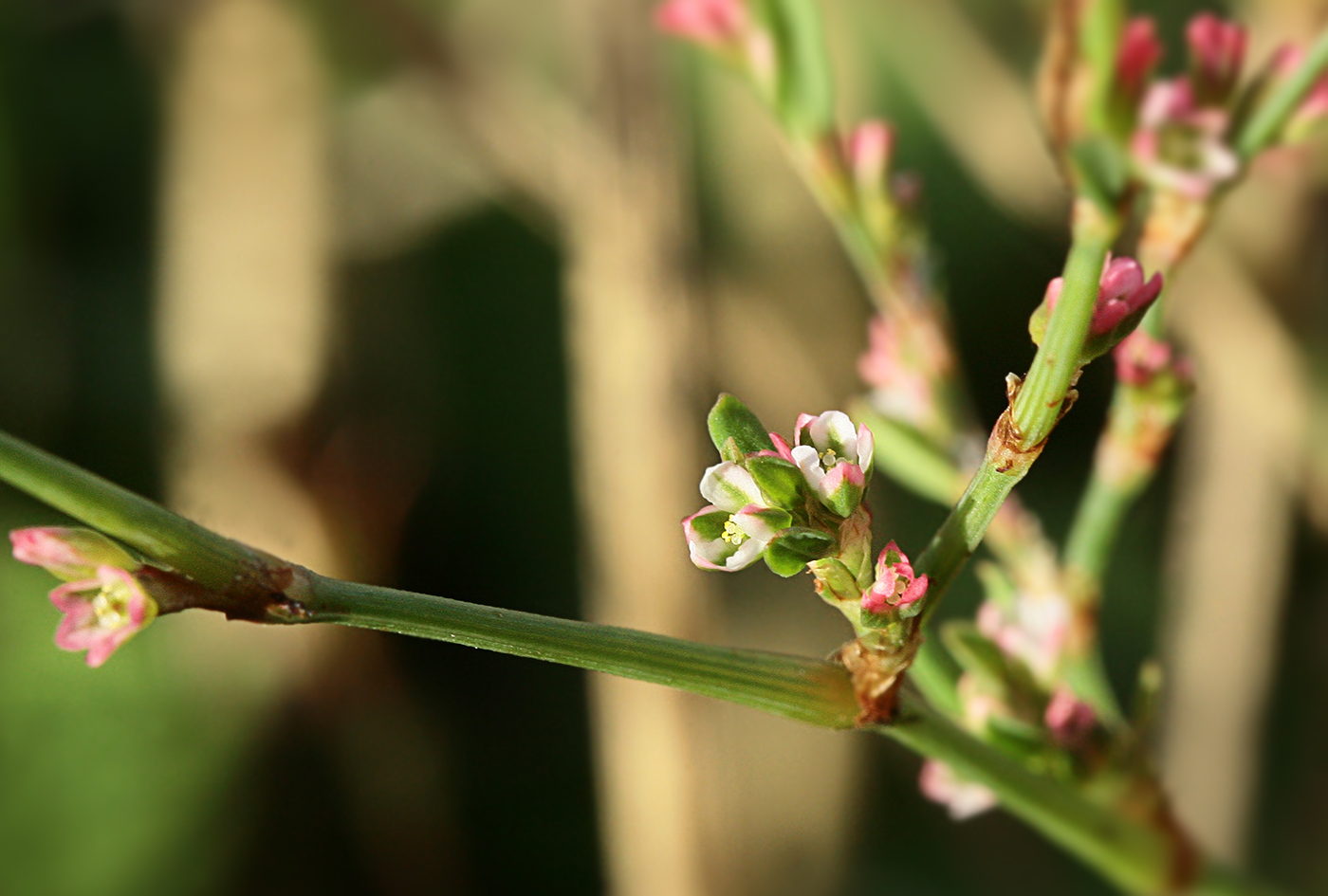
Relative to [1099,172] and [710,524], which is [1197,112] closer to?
[1099,172]

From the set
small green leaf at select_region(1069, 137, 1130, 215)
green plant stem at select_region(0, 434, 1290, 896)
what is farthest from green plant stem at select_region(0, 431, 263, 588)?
small green leaf at select_region(1069, 137, 1130, 215)

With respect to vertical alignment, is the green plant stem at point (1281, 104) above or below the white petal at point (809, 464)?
above

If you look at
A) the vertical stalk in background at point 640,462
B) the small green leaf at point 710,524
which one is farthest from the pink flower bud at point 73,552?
the vertical stalk in background at point 640,462

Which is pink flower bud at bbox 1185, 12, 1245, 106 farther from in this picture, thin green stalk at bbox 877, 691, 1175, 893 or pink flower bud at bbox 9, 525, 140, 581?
pink flower bud at bbox 9, 525, 140, 581

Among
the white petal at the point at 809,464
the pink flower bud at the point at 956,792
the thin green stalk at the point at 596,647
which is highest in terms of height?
the white petal at the point at 809,464

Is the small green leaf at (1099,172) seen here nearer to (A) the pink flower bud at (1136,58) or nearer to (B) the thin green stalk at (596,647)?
(A) the pink flower bud at (1136,58)
